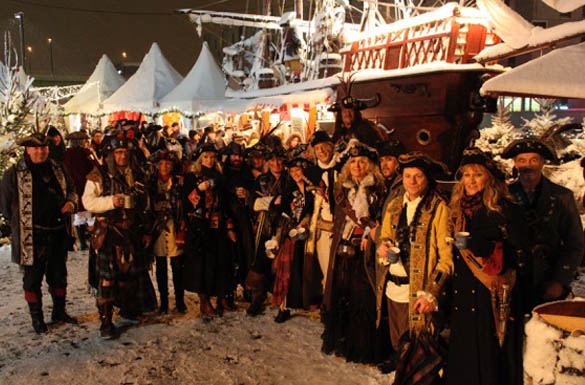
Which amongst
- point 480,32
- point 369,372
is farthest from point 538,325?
point 480,32

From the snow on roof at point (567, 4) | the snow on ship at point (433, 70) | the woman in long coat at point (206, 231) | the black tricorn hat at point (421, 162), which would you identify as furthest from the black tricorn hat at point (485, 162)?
the woman in long coat at point (206, 231)

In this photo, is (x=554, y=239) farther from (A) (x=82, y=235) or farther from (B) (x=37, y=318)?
(A) (x=82, y=235)

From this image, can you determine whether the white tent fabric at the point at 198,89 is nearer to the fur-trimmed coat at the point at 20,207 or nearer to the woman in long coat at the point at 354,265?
the fur-trimmed coat at the point at 20,207

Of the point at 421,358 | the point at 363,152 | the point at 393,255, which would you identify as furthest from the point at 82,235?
the point at 421,358

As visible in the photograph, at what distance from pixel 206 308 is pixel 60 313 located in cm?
177

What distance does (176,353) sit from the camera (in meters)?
5.07

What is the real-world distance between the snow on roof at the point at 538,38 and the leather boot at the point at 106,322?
17.8 feet

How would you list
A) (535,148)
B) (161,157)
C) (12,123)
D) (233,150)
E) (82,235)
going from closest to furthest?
(535,148) < (161,157) < (233,150) < (82,235) < (12,123)

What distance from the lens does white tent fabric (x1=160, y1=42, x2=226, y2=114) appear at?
21.1 m

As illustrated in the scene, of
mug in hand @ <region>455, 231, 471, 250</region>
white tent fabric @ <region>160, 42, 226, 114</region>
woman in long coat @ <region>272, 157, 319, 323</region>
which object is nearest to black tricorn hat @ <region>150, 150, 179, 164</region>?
woman in long coat @ <region>272, 157, 319, 323</region>

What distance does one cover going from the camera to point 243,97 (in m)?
20.2

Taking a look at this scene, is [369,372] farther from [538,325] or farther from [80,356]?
[80,356]

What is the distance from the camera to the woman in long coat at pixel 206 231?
5.96 metres

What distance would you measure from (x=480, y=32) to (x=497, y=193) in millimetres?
4965
